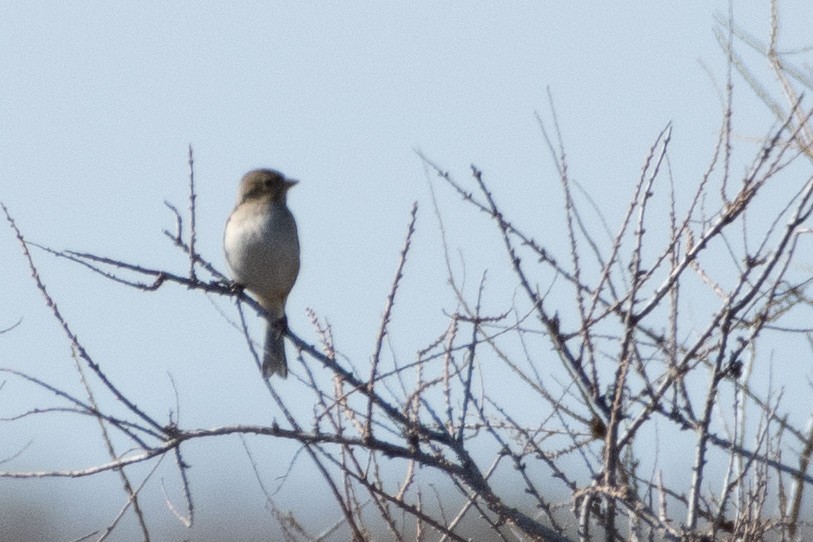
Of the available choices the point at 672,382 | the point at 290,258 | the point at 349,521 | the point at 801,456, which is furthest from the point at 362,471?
the point at 290,258

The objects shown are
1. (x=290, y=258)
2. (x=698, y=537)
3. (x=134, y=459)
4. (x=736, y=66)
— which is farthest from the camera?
(x=290, y=258)

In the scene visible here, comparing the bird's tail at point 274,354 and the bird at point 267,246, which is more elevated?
the bird at point 267,246

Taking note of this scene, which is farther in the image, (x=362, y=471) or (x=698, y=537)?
(x=362, y=471)

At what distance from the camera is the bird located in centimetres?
722

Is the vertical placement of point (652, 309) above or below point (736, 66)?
below

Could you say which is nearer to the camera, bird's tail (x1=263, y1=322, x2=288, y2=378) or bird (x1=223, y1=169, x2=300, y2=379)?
bird (x1=223, y1=169, x2=300, y2=379)

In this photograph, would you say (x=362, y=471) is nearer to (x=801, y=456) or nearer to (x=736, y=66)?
(x=801, y=456)

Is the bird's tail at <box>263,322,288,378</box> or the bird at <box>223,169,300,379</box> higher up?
the bird at <box>223,169,300,379</box>

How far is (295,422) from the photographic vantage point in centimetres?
423

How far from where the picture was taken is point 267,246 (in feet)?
23.7

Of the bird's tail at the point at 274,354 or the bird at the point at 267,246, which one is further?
the bird's tail at the point at 274,354

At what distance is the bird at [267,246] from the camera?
7223mm

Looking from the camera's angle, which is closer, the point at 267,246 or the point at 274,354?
the point at 267,246

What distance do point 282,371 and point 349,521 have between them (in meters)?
3.48
